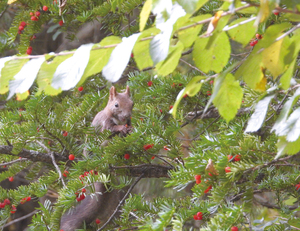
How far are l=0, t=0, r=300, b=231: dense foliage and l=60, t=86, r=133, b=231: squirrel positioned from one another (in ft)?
0.23

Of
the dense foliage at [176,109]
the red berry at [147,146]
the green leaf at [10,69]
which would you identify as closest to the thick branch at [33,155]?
the dense foliage at [176,109]

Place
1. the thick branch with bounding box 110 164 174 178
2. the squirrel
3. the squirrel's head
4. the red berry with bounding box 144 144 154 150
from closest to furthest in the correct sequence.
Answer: the red berry with bounding box 144 144 154 150 < the thick branch with bounding box 110 164 174 178 < the squirrel < the squirrel's head

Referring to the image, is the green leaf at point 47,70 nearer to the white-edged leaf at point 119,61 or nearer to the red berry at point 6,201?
the white-edged leaf at point 119,61

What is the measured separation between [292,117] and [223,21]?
0.17m

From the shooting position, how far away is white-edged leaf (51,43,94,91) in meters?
0.38

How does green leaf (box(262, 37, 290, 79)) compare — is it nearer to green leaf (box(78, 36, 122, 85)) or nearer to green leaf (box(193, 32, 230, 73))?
green leaf (box(193, 32, 230, 73))

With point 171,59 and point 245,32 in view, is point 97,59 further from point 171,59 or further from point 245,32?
point 245,32

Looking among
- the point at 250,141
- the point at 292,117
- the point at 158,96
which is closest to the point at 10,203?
the point at 158,96

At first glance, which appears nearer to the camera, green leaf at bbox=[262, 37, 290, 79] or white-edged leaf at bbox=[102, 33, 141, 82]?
white-edged leaf at bbox=[102, 33, 141, 82]

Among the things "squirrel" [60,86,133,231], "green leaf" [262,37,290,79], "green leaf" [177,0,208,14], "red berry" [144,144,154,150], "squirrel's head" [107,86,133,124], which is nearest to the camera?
"green leaf" [177,0,208,14]

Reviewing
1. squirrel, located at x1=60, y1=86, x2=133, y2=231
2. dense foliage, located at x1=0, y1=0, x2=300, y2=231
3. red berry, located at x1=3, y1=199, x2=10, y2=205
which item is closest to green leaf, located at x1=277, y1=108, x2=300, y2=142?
dense foliage, located at x1=0, y1=0, x2=300, y2=231

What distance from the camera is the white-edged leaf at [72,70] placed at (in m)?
0.38

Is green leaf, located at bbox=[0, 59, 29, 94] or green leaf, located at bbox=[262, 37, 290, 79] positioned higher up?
green leaf, located at bbox=[0, 59, 29, 94]

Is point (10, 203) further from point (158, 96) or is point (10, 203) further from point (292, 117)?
point (292, 117)
